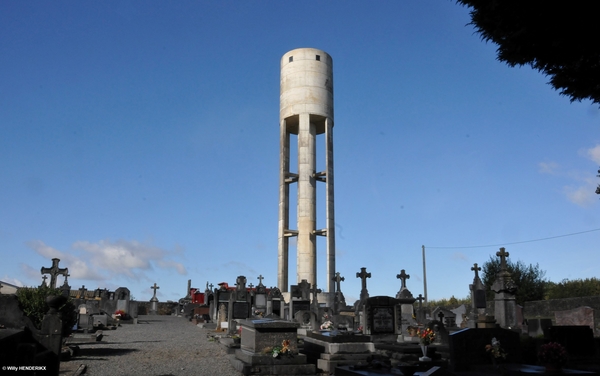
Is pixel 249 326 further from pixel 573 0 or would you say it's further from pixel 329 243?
pixel 329 243

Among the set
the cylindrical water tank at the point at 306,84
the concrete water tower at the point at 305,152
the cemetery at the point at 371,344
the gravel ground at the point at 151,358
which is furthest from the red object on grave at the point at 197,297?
the gravel ground at the point at 151,358

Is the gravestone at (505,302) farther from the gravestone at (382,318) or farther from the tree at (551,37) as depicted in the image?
the tree at (551,37)

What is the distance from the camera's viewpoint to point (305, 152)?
108 feet

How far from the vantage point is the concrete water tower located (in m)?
31.8

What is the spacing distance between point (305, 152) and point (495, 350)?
24.4 m

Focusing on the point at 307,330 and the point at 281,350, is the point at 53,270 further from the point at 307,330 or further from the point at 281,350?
the point at 281,350

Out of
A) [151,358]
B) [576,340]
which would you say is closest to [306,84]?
[151,358]

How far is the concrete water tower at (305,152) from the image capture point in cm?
3177

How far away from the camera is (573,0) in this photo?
7359 millimetres

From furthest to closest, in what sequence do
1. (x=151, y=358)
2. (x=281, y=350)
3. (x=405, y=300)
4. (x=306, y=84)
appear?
(x=306, y=84)
(x=405, y=300)
(x=151, y=358)
(x=281, y=350)

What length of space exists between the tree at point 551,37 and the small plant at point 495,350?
481 centimetres

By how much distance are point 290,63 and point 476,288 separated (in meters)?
18.5

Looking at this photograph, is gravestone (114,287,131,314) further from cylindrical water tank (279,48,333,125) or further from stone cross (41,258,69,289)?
cylindrical water tank (279,48,333,125)

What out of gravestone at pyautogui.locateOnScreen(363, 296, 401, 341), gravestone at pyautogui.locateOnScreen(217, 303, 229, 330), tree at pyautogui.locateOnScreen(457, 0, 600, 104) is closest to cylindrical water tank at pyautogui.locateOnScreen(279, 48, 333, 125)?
gravestone at pyautogui.locateOnScreen(217, 303, 229, 330)
